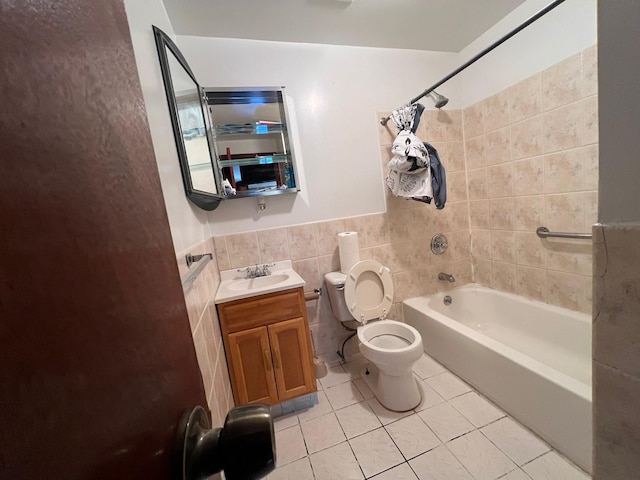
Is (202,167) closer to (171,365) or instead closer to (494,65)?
(171,365)

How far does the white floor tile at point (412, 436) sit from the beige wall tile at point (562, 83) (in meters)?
2.03

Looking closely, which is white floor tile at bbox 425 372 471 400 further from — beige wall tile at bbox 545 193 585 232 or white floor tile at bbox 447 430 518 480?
beige wall tile at bbox 545 193 585 232

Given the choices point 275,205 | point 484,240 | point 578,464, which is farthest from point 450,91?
point 578,464

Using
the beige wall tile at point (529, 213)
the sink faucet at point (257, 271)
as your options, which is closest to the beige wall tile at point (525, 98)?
the beige wall tile at point (529, 213)

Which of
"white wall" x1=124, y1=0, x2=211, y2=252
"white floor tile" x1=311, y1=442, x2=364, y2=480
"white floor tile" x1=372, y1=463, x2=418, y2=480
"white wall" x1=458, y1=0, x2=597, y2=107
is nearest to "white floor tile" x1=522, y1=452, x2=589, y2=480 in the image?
"white floor tile" x1=372, y1=463, x2=418, y2=480

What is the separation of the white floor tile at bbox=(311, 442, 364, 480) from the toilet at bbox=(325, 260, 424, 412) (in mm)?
369

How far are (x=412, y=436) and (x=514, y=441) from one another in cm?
47

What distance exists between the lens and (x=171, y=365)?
30 cm

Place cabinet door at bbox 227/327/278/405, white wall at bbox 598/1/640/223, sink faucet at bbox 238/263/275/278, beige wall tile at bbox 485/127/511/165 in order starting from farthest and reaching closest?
beige wall tile at bbox 485/127/511/165 < sink faucet at bbox 238/263/275/278 < cabinet door at bbox 227/327/278/405 < white wall at bbox 598/1/640/223

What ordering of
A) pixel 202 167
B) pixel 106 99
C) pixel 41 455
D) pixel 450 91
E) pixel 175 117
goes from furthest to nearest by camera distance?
pixel 450 91
pixel 202 167
pixel 175 117
pixel 106 99
pixel 41 455

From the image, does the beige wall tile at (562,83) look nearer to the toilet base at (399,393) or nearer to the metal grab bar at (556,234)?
the metal grab bar at (556,234)

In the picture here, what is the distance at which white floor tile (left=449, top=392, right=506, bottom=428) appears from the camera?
1311mm

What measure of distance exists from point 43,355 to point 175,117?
1.16m

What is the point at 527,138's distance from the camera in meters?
1.65
